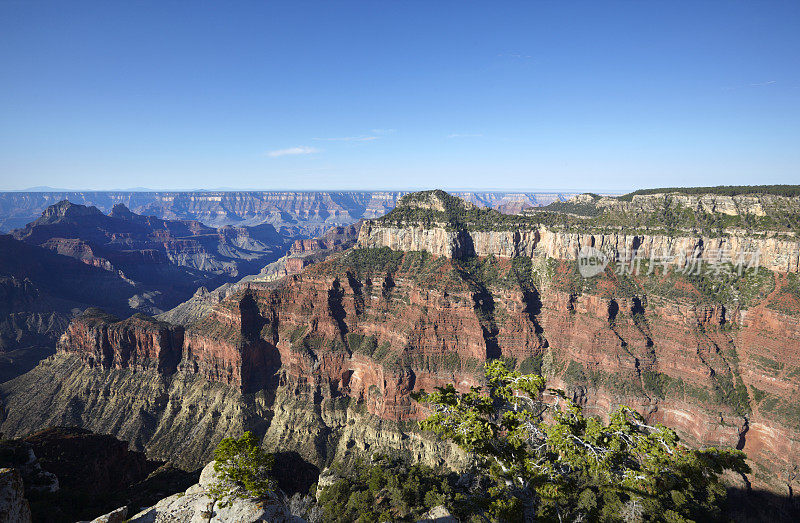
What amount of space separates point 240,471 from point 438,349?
68.0 meters

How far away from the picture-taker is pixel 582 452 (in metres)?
20.2

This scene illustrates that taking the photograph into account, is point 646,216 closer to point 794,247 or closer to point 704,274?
point 704,274

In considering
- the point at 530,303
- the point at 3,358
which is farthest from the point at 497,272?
the point at 3,358

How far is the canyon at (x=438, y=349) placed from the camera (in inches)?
2820

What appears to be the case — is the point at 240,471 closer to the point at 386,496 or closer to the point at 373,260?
the point at 386,496

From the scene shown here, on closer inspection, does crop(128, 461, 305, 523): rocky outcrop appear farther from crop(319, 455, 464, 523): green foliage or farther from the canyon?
the canyon

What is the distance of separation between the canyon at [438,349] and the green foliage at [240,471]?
61.2 m

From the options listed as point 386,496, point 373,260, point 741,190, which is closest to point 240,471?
point 386,496

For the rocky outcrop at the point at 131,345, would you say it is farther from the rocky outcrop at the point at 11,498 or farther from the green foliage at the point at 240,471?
the rocky outcrop at the point at 11,498

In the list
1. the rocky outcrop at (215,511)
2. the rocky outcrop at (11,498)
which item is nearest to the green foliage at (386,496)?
the rocky outcrop at (215,511)

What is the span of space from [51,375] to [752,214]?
200m

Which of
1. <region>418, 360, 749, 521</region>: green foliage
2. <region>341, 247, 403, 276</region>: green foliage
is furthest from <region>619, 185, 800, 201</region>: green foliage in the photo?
<region>418, 360, 749, 521</region>: green foliage

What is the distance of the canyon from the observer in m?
71.6

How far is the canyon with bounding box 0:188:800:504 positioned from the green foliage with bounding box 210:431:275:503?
61.2 meters
